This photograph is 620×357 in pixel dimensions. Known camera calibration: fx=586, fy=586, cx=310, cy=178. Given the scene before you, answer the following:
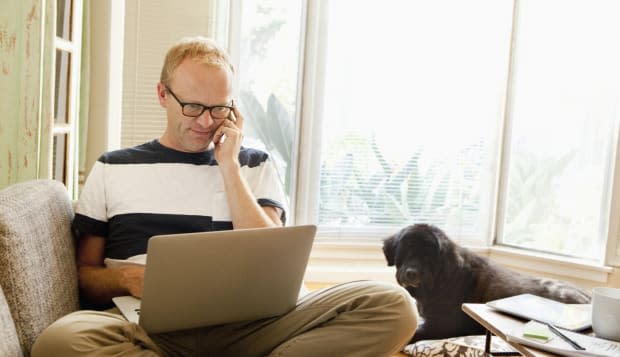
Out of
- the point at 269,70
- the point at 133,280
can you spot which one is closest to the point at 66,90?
the point at 133,280

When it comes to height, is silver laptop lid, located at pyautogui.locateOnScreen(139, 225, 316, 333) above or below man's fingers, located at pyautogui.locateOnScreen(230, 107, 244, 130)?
below

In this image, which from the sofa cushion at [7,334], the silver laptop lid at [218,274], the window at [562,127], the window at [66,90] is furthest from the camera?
the window at [562,127]

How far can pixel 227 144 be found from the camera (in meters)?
1.72

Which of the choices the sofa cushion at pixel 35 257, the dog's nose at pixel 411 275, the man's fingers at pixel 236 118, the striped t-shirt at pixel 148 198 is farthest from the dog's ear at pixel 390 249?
the sofa cushion at pixel 35 257

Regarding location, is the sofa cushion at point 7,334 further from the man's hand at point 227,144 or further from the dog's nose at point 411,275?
the dog's nose at point 411,275

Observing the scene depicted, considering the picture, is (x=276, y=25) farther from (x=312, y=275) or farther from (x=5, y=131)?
(x=5, y=131)

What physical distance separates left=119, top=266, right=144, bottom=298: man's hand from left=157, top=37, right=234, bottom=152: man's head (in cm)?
42

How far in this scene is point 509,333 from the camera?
140 centimetres

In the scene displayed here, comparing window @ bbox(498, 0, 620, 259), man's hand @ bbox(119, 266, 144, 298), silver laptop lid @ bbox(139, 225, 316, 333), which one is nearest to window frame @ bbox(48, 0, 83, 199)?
man's hand @ bbox(119, 266, 144, 298)

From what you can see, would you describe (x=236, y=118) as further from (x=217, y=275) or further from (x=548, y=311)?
(x=548, y=311)

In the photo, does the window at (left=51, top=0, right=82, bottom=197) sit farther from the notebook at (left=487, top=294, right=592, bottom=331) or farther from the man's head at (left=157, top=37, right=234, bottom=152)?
the notebook at (left=487, top=294, right=592, bottom=331)

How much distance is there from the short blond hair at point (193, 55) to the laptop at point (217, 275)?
0.70m

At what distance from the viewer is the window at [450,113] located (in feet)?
10.9

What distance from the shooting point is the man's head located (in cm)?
172
